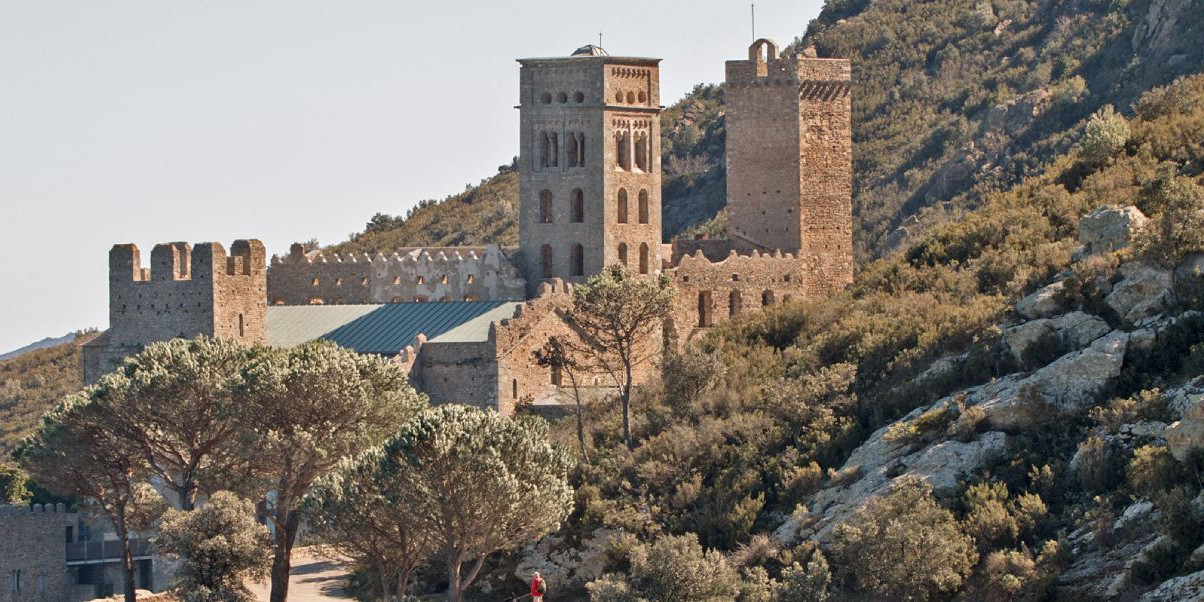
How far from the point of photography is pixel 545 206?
63812mm

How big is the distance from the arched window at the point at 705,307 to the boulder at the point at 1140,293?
16.2m

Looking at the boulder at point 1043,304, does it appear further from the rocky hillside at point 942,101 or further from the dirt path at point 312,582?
the rocky hillside at point 942,101

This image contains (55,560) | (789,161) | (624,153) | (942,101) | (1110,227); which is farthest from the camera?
(942,101)

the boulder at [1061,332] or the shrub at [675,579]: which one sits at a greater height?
the boulder at [1061,332]

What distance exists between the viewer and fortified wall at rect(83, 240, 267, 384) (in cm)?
5775

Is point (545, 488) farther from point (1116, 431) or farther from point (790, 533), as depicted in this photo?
point (1116, 431)

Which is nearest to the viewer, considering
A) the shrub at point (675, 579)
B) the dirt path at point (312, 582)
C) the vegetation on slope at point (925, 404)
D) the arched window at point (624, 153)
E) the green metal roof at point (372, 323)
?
the vegetation on slope at point (925, 404)

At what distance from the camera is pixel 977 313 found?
1969 inches

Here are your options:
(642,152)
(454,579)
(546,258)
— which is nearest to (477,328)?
(546,258)

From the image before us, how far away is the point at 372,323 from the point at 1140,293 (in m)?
23.2

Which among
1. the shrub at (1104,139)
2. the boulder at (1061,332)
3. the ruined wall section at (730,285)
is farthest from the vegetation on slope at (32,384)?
the boulder at (1061,332)

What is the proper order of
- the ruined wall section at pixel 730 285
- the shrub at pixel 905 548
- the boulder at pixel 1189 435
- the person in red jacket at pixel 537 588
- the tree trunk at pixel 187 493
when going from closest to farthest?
the boulder at pixel 1189 435 → the shrub at pixel 905 548 → the person in red jacket at pixel 537 588 → the tree trunk at pixel 187 493 → the ruined wall section at pixel 730 285

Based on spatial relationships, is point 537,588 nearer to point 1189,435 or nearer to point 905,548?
point 905,548

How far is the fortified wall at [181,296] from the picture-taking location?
57750 millimetres
